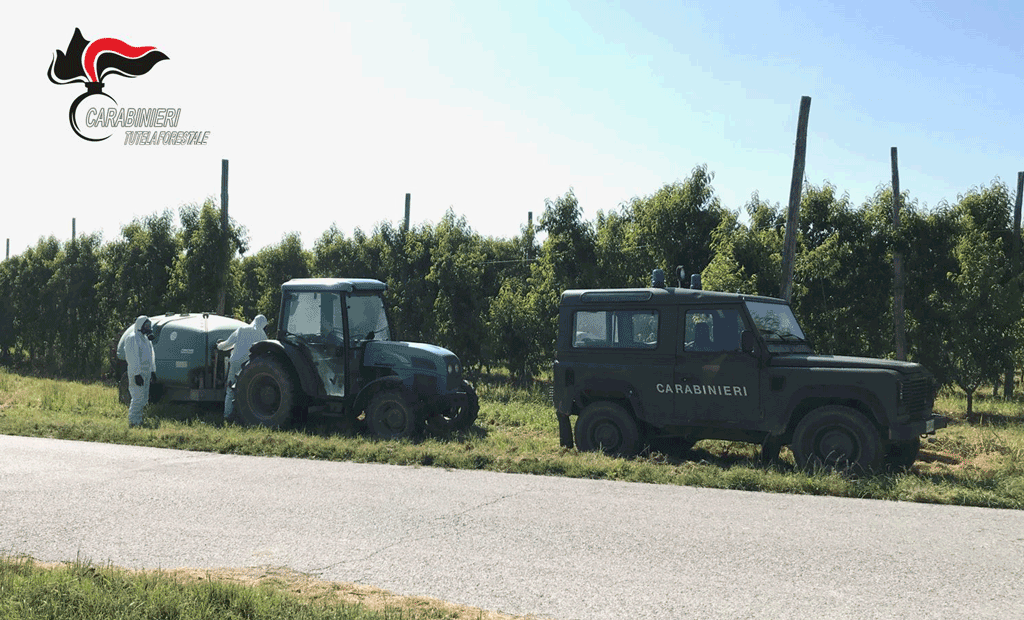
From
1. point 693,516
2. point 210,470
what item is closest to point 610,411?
point 693,516

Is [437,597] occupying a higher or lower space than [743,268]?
lower

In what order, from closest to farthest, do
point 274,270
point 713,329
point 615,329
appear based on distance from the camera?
point 713,329
point 615,329
point 274,270

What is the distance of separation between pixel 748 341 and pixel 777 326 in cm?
86

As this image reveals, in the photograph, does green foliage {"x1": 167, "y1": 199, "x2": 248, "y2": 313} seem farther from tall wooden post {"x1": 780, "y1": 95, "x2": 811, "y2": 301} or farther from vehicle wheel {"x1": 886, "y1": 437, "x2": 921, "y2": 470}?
vehicle wheel {"x1": 886, "y1": 437, "x2": 921, "y2": 470}

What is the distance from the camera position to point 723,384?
10.8 m

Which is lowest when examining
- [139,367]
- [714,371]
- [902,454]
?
[902,454]

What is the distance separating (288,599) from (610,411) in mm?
6890

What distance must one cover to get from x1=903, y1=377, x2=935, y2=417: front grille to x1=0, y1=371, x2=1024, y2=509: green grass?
0.75 meters

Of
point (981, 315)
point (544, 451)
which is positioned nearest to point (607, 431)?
point (544, 451)

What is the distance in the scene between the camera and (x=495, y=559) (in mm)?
6461

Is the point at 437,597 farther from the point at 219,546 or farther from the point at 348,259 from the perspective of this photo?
the point at 348,259

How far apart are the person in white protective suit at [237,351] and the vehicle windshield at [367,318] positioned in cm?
229

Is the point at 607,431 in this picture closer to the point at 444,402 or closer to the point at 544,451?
the point at 544,451

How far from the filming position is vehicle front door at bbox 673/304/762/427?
1066 centimetres
